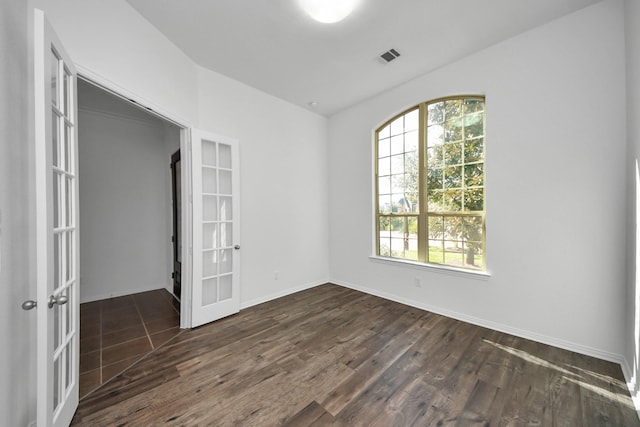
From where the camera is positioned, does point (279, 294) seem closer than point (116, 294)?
Yes

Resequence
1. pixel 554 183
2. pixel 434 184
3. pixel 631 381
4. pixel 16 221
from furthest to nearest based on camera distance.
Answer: pixel 434 184 < pixel 554 183 < pixel 631 381 < pixel 16 221

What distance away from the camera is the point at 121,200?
13.3 feet

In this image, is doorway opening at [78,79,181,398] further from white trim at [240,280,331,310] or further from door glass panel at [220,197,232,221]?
door glass panel at [220,197,232,221]

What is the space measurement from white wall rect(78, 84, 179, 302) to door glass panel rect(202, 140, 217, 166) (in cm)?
132

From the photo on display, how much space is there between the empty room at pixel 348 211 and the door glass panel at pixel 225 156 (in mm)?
35

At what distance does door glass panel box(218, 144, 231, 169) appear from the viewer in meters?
3.14

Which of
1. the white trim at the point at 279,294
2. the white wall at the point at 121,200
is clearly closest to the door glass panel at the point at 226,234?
the white trim at the point at 279,294

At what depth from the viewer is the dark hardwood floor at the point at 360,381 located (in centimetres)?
157

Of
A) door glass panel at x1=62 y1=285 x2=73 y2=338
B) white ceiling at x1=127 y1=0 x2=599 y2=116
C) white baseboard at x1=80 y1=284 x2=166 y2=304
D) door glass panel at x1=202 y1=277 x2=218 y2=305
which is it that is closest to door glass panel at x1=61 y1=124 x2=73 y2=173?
door glass panel at x1=62 y1=285 x2=73 y2=338

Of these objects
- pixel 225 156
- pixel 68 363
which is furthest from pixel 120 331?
pixel 225 156

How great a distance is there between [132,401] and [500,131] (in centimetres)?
414

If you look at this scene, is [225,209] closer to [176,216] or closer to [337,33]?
[176,216]

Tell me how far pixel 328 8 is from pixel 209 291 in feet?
10.6

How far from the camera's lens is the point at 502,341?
2.43m
